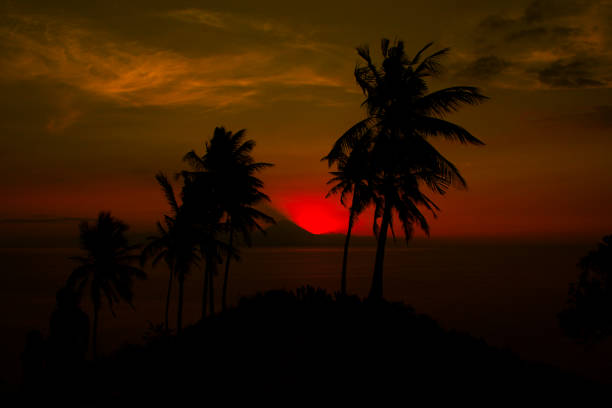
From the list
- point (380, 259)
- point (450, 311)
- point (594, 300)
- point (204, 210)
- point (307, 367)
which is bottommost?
point (450, 311)

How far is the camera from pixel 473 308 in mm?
82562

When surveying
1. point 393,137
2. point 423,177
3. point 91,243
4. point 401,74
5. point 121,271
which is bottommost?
point 121,271

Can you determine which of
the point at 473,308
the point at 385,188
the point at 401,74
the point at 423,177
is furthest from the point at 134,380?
the point at 473,308

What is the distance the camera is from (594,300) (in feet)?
75.9

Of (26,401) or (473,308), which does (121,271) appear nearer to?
(26,401)

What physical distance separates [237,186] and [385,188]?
13.8 meters

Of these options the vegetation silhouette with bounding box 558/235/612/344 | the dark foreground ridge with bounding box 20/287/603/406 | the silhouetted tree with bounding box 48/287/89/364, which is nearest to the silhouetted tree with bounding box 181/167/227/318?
the dark foreground ridge with bounding box 20/287/603/406

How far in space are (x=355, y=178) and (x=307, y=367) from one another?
20760 millimetres

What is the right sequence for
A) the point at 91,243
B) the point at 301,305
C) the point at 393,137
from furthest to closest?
the point at 91,243, the point at 393,137, the point at 301,305

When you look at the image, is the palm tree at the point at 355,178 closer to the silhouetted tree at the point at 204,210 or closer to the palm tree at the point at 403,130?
the palm tree at the point at 403,130

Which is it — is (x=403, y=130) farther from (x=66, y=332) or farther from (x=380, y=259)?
(x=66, y=332)

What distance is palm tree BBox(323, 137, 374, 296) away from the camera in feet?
54.6

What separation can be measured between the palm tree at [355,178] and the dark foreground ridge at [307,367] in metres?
6.60

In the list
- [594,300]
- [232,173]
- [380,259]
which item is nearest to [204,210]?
[232,173]
